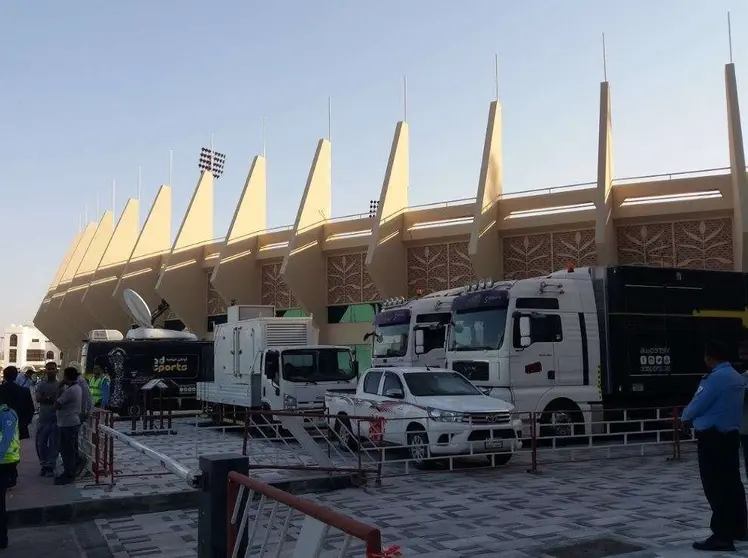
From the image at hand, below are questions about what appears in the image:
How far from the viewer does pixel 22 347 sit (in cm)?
12544

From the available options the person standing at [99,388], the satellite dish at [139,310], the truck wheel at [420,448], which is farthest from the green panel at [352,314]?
the truck wheel at [420,448]

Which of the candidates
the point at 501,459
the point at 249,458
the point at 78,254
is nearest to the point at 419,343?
the point at 501,459

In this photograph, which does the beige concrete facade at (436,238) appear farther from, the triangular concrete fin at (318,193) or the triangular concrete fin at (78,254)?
the triangular concrete fin at (78,254)

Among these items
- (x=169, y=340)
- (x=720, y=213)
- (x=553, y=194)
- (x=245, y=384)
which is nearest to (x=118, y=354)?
(x=169, y=340)

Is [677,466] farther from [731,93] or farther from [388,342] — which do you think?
[731,93]

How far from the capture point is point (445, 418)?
11180 millimetres

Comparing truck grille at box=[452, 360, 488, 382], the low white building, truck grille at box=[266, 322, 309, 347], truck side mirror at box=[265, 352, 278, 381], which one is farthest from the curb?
the low white building

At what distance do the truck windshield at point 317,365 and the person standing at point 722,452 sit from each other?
443 inches

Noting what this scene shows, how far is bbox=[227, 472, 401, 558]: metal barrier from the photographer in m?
2.95

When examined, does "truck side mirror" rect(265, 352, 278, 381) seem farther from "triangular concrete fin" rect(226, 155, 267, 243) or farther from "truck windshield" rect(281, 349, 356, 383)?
"triangular concrete fin" rect(226, 155, 267, 243)

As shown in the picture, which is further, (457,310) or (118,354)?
(118,354)

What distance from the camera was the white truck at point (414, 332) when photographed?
17.9m

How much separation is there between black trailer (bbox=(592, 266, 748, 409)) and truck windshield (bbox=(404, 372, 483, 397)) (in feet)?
11.7

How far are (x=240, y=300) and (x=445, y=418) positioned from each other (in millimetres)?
28395
